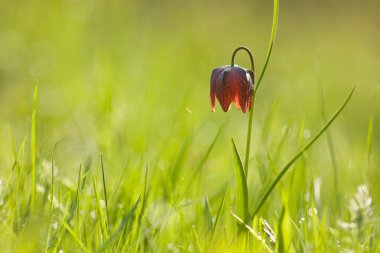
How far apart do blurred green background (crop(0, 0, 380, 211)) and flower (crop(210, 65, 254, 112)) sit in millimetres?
93

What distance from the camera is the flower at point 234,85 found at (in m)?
1.89

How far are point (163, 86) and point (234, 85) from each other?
1948mm

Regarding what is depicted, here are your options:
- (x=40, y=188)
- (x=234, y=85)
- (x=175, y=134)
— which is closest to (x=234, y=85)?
(x=234, y=85)

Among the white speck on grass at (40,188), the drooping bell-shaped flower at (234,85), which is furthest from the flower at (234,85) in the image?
the white speck on grass at (40,188)

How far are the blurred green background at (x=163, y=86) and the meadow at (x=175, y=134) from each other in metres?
0.01

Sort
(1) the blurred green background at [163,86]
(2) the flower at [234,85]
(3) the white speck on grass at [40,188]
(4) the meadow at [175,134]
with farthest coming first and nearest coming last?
(1) the blurred green background at [163,86] < (3) the white speck on grass at [40,188] < (2) the flower at [234,85] < (4) the meadow at [175,134]

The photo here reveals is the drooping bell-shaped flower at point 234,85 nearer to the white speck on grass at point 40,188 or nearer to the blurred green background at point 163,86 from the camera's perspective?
the blurred green background at point 163,86

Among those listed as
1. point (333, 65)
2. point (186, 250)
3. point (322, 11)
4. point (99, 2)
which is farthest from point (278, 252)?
point (322, 11)

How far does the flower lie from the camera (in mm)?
1888

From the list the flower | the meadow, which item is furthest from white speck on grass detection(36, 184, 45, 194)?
the flower

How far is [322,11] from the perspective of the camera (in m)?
8.49

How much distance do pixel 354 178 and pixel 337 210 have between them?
0.67m

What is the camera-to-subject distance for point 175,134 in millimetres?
2910

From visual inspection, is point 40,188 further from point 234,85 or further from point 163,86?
point 163,86
